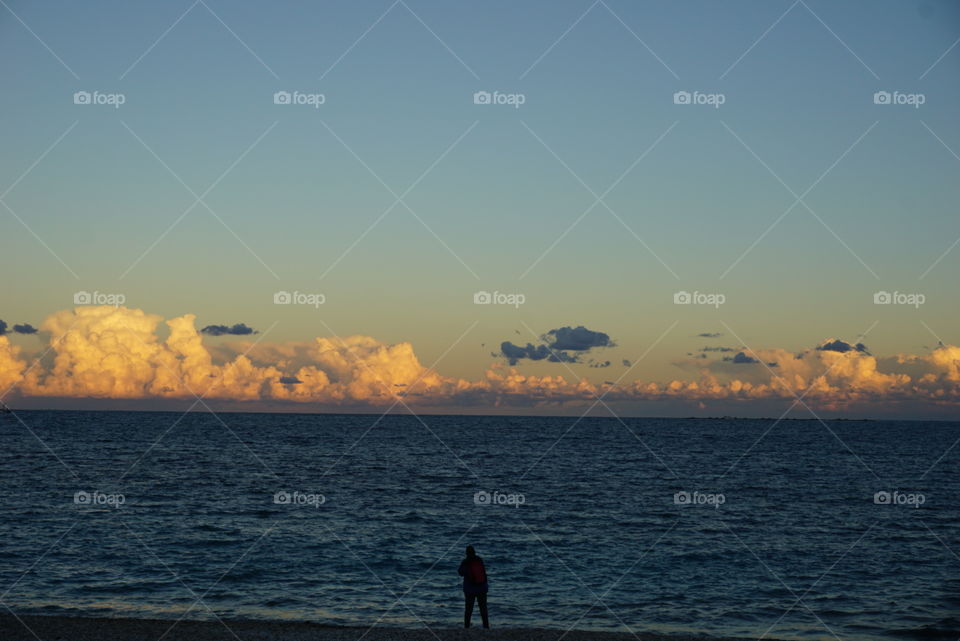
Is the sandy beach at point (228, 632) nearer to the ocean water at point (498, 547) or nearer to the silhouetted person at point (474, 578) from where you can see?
the silhouetted person at point (474, 578)

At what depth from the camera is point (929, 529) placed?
166 feet

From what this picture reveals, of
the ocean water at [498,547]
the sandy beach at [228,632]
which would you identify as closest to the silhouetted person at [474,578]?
the sandy beach at [228,632]

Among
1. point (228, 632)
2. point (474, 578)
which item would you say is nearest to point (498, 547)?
point (474, 578)

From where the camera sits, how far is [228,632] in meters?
23.2

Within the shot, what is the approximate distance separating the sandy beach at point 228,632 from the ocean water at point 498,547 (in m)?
3.57

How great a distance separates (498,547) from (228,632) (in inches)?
800

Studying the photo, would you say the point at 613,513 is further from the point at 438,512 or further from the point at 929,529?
the point at 929,529

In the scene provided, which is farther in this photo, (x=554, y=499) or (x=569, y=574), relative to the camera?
(x=554, y=499)

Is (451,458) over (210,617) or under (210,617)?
over

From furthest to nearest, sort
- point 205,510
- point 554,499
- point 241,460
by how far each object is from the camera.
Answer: point 241,460, point 554,499, point 205,510

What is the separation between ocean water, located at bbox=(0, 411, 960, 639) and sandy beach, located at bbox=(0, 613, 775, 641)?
357cm

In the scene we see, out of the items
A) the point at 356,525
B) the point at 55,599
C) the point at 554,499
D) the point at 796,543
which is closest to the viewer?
the point at 55,599

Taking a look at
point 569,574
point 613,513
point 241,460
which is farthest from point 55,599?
point 241,460

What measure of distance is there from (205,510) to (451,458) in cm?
5674
